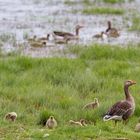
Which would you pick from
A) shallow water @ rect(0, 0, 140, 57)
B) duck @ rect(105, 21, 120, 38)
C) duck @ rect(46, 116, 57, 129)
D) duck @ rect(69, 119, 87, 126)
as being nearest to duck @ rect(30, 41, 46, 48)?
shallow water @ rect(0, 0, 140, 57)

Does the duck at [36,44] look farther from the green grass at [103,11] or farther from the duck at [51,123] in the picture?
the duck at [51,123]

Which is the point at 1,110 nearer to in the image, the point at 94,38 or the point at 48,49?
the point at 48,49

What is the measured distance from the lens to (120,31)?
20.6 m

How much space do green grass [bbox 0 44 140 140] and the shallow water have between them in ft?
7.29

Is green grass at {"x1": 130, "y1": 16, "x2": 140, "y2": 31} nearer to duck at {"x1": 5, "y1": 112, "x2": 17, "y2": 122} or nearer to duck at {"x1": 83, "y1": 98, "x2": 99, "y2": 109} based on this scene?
duck at {"x1": 83, "y1": 98, "x2": 99, "y2": 109}

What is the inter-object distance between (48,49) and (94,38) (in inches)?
78.7

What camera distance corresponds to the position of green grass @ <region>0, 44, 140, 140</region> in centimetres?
872

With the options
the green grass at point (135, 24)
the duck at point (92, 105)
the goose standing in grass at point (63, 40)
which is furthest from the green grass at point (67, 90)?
the green grass at point (135, 24)

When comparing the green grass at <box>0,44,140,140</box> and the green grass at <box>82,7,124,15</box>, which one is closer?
the green grass at <box>0,44,140,140</box>

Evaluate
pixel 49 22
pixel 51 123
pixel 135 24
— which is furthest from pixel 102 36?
pixel 51 123

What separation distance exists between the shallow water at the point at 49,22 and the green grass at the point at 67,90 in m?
2.22

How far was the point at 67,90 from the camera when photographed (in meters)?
12.2

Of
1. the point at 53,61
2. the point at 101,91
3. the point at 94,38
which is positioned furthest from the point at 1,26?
the point at 101,91

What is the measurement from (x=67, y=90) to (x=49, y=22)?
34.9ft
